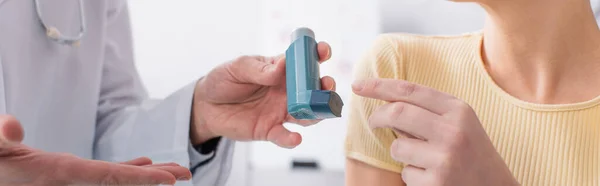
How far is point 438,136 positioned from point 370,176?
208mm

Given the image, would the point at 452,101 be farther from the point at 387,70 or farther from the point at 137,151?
the point at 137,151

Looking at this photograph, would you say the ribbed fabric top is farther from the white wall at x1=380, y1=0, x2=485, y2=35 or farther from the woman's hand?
the white wall at x1=380, y1=0, x2=485, y2=35

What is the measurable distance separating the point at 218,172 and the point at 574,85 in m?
0.53

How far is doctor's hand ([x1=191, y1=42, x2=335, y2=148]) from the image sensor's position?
0.67 m

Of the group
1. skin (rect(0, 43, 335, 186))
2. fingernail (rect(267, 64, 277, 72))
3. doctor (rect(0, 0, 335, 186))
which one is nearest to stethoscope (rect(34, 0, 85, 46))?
doctor (rect(0, 0, 335, 186))

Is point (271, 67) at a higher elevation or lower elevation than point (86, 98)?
higher

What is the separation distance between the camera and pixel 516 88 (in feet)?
2.57

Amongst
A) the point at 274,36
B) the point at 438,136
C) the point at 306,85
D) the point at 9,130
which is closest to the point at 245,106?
the point at 306,85

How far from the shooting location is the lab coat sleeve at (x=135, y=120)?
31.4 inches

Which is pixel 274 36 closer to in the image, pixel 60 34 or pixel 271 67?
pixel 60 34

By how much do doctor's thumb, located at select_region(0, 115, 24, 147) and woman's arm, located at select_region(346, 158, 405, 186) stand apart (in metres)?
0.50

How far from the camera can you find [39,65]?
783 millimetres

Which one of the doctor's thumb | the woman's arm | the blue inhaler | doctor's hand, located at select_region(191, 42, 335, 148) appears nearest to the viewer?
the doctor's thumb

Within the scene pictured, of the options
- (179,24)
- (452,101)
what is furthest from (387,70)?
(179,24)
